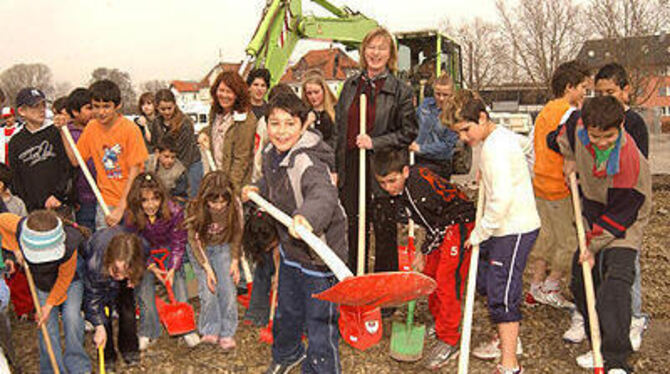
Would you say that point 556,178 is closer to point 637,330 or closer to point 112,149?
point 637,330

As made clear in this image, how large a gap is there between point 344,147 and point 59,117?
239cm

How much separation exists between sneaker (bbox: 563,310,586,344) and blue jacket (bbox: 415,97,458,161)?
5.89ft

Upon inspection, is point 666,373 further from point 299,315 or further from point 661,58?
point 661,58

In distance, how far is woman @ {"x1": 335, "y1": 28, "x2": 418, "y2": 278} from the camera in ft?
12.4

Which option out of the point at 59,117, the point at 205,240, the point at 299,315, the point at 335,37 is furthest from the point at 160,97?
the point at 335,37

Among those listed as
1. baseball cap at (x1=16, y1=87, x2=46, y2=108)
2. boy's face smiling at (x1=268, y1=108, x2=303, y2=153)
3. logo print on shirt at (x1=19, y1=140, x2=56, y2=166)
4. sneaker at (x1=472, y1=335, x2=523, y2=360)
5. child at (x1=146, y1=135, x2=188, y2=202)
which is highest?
baseball cap at (x1=16, y1=87, x2=46, y2=108)

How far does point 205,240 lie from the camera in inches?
149

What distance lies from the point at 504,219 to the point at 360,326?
101 cm

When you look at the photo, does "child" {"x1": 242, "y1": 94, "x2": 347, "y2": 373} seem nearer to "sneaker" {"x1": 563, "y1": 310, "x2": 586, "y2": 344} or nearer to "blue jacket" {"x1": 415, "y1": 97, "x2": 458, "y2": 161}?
"sneaker" {"x1": 563, "y1": 310, "x2": 586, "y2": 344}

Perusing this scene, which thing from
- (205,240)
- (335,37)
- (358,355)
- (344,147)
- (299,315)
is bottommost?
(358,355)

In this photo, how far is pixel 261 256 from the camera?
3.91m

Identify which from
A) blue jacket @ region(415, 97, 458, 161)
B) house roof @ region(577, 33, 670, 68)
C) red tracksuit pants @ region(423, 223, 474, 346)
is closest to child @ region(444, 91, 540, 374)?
red tracksuit pants @ region(423, 223, 474, 346)

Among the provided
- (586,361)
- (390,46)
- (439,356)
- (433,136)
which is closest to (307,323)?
(439,356)

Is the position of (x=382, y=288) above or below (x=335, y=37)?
below
